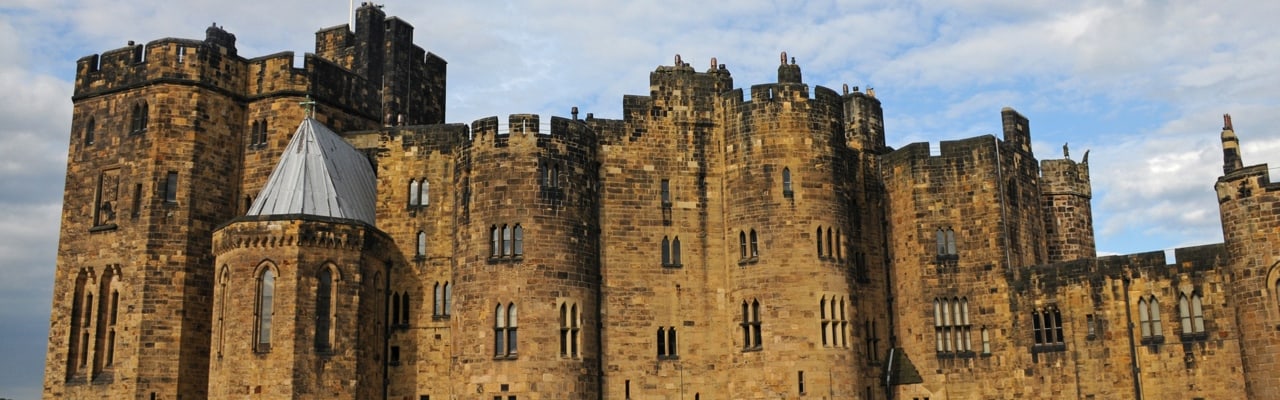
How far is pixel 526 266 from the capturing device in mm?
45125

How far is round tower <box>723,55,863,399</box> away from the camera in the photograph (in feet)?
150

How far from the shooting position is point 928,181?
4997 centimetres

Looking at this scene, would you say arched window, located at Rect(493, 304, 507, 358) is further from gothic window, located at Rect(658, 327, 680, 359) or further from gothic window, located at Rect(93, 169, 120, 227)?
gothic window, located at Rect(93, 169, 120, 227)

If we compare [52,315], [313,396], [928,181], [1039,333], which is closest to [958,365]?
[1039,333]

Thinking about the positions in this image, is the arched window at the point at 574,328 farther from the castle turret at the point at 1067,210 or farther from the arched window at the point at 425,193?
the castle turret at the point at 1067,210

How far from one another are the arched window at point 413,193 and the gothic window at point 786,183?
14957 mm

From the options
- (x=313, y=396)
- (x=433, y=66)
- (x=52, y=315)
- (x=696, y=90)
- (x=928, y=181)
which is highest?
(x=433, y=66)

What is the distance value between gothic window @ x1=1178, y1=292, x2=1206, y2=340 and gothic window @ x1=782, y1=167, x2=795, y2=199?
14.6 meters

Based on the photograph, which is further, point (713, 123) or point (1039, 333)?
point (713, 123)

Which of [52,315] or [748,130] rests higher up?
[748,130]

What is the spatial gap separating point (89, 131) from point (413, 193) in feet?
46.8

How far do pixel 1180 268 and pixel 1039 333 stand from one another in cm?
594

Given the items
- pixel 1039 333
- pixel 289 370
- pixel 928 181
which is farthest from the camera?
pixel 928 181

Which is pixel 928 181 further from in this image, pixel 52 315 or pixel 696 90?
pixel 52 315
